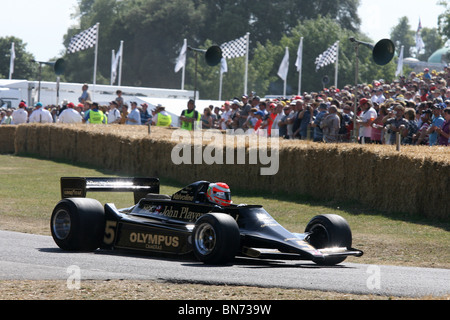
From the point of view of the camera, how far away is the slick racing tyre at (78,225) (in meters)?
9.49

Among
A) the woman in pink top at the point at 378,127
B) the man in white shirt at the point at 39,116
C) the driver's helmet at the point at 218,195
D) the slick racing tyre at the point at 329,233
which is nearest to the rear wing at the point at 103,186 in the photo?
the driver's helmet at the point at 218,195

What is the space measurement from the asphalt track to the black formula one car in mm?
160

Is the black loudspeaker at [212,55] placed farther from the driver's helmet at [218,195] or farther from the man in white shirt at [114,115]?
the driver's helmet at [218,195]

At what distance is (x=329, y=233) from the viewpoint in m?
9.10

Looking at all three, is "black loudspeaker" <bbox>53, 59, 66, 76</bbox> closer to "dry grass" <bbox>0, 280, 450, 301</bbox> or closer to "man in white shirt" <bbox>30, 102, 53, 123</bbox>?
"man in white shirt" <bbox>30, 102, 53, 123</bbox>

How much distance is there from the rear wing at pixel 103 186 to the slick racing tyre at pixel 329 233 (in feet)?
8.80

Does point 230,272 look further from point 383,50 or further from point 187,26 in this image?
point 187,26

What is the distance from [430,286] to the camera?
714cm

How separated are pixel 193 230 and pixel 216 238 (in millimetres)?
427

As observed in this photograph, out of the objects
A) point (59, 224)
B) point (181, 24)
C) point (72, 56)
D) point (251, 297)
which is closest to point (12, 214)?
point (59, 224)

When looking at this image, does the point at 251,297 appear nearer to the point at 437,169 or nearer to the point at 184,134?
the point at 437,169

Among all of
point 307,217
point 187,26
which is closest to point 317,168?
point 307,217
